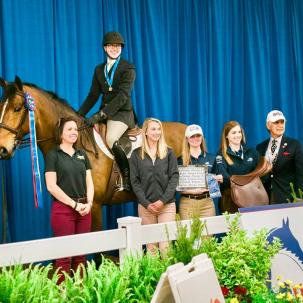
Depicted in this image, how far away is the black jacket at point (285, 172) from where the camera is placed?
14.1 ft

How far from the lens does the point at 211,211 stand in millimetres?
4137

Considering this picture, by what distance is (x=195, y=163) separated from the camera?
162 inches

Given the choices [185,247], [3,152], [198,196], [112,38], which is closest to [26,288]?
[185,247]

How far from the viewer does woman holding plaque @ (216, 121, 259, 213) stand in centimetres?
421

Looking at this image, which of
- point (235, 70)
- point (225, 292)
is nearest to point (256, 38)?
point (235, 70)

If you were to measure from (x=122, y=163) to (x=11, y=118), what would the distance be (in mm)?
1019

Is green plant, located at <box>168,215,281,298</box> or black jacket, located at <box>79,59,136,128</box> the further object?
black jacket, located at <box>79,59,136,128</box>

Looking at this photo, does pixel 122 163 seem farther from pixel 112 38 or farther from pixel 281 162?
pixel 281 162

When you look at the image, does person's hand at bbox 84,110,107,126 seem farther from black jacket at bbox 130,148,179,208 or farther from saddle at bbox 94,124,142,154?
black jacket at bbox 130,148,179,208

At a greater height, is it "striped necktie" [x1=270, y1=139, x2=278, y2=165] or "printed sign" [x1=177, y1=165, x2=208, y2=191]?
"striped necktie" [x1=270, y1=139, x2=278, y2=165]

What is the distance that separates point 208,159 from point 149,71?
2.02 meters

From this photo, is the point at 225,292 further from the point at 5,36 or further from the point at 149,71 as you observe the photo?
the point at 149,71

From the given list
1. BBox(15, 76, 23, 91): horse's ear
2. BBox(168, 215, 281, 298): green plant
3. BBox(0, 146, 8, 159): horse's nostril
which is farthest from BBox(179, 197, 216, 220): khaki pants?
BBox(168, 215, 281, 298): green plant

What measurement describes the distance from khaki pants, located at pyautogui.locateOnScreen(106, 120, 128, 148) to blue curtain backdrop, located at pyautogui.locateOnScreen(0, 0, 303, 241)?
1.06 meters
